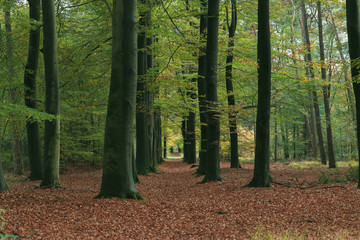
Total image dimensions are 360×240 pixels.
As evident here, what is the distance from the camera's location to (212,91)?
11422 millimetres

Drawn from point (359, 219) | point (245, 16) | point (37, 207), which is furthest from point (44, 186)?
point (245, 16)

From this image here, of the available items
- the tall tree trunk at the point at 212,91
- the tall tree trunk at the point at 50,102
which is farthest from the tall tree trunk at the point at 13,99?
the tall tree trunk at the point at 212,91

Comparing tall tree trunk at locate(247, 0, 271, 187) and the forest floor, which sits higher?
tall tree trunk at locate(247, 0, 271, 187)

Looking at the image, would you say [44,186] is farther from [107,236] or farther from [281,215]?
[281,215]

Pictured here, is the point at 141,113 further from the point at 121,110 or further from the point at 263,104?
the point at 121,110

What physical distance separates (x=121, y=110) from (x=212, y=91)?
4.98 meters

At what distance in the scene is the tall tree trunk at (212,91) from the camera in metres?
11.2

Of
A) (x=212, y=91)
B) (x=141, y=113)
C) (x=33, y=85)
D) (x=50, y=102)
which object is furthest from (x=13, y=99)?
(x=212, y=91)

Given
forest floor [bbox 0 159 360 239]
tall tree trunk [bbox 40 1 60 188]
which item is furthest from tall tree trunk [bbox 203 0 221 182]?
tall tree trunk [bbox 40 1 60 188]

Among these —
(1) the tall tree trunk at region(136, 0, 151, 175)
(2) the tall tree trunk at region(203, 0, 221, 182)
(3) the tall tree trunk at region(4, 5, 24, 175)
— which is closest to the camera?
(2) the tall tree trunk at region(203, 0, 221, 182)

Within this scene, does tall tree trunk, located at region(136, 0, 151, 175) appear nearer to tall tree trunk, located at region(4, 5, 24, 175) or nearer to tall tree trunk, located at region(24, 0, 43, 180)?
tall tree trunk, located at region(24, 0, 43, 180)

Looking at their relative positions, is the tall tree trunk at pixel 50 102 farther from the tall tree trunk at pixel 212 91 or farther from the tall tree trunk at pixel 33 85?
the tall tree trunk at pixel 212 91

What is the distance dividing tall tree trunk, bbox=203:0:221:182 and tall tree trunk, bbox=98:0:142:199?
4328 mm

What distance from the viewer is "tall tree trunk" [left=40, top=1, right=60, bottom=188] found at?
32.4ft
